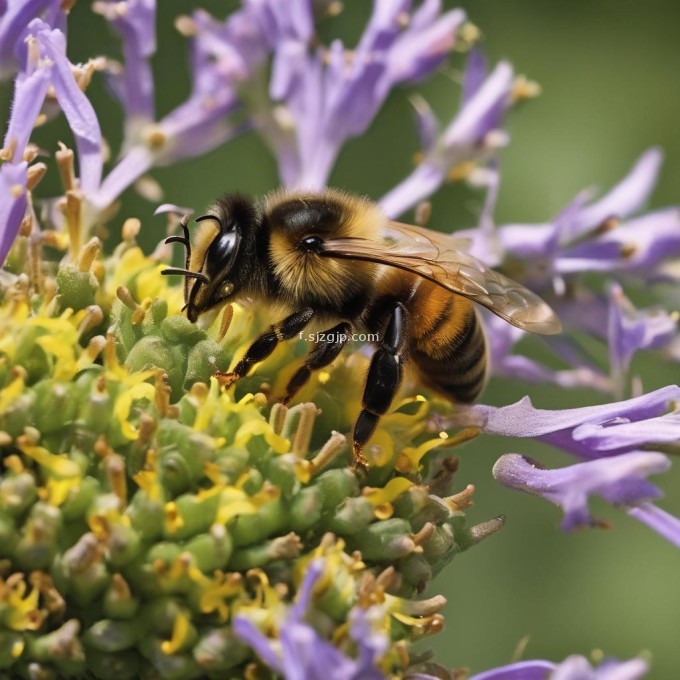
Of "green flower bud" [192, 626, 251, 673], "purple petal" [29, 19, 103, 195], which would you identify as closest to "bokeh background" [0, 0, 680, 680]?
"purple petal" [29, 19, 103, 195]

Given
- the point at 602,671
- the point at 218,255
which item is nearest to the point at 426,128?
the point at 218,255

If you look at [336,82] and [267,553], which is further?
[336,82]

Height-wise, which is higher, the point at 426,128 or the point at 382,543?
the point at 426,128

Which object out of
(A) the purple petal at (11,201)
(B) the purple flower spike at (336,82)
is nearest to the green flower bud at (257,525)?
(A) the purple petal at (11,201)

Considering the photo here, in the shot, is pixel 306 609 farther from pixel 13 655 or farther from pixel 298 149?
pixel 298 149

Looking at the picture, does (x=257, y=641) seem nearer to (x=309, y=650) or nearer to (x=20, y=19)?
(x=309, y=650)
